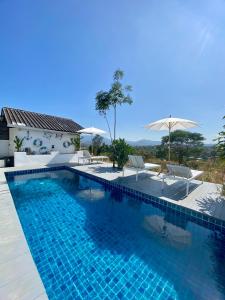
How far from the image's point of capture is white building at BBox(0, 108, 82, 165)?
13151 mm

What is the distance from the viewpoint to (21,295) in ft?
6.51

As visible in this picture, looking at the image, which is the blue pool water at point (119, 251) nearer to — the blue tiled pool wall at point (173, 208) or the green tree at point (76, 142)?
the blue tiled pool wall at point (173, 208)

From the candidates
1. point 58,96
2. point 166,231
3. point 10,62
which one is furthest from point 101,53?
point 166,231

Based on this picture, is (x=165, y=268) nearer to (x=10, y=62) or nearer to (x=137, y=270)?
(x=137, y=270)

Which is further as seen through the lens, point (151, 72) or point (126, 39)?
point (151, 72)

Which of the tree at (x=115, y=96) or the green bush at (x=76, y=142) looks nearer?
the tree at (x=115, y=96)

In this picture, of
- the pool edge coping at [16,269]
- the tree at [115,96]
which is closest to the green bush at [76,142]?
the tree at [115,96]

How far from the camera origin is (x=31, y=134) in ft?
45.9

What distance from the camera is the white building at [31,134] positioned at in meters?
13.2

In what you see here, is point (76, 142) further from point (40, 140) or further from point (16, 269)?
point (16, 269)

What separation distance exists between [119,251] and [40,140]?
13.5 m

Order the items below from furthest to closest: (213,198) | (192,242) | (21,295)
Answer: (213,198) < (192,242) < (21,295)

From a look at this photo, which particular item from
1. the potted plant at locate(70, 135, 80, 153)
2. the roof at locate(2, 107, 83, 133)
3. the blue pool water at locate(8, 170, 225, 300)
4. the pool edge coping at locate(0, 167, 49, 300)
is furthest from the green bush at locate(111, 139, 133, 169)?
the pool edge coping at locate(0, 167, 49, 300)

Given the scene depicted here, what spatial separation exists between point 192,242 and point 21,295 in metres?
3.72
